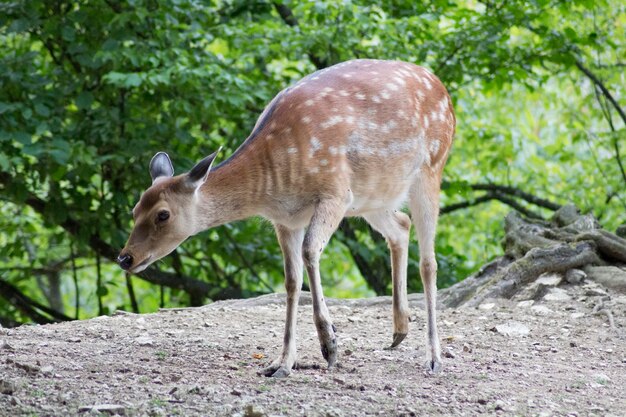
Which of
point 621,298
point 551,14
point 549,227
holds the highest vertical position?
point 551,14

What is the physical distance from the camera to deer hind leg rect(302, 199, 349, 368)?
530 centimetres

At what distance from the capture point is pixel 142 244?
5.36 m

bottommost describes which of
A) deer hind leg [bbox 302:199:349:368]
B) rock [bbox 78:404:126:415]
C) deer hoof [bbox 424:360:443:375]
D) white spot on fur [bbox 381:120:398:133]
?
deer hoof [bbox 424:360:443:375]

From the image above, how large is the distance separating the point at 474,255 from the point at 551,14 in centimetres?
511

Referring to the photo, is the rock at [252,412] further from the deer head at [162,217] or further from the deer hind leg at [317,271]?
the deer head at [162,217]

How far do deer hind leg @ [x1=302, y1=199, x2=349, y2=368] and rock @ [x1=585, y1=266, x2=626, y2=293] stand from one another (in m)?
3.21

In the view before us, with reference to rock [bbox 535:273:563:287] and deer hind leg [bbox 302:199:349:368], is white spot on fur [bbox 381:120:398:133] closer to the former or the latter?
deer hind leg [bbox 302:199:349:368]

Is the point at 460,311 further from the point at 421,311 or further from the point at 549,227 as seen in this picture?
the point at 549,227

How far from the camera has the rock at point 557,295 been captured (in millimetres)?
7594

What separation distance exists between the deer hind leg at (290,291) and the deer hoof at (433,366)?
787mm

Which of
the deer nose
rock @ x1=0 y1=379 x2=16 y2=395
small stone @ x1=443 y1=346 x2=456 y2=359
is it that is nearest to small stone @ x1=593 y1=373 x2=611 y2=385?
small stone @ x1=443 y1=346 x2=456 y2=359

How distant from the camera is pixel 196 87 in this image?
862 centimetres

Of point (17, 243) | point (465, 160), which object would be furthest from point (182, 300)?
point (465, 160)

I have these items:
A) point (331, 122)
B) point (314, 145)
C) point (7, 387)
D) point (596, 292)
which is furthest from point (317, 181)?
point (596, 292)
